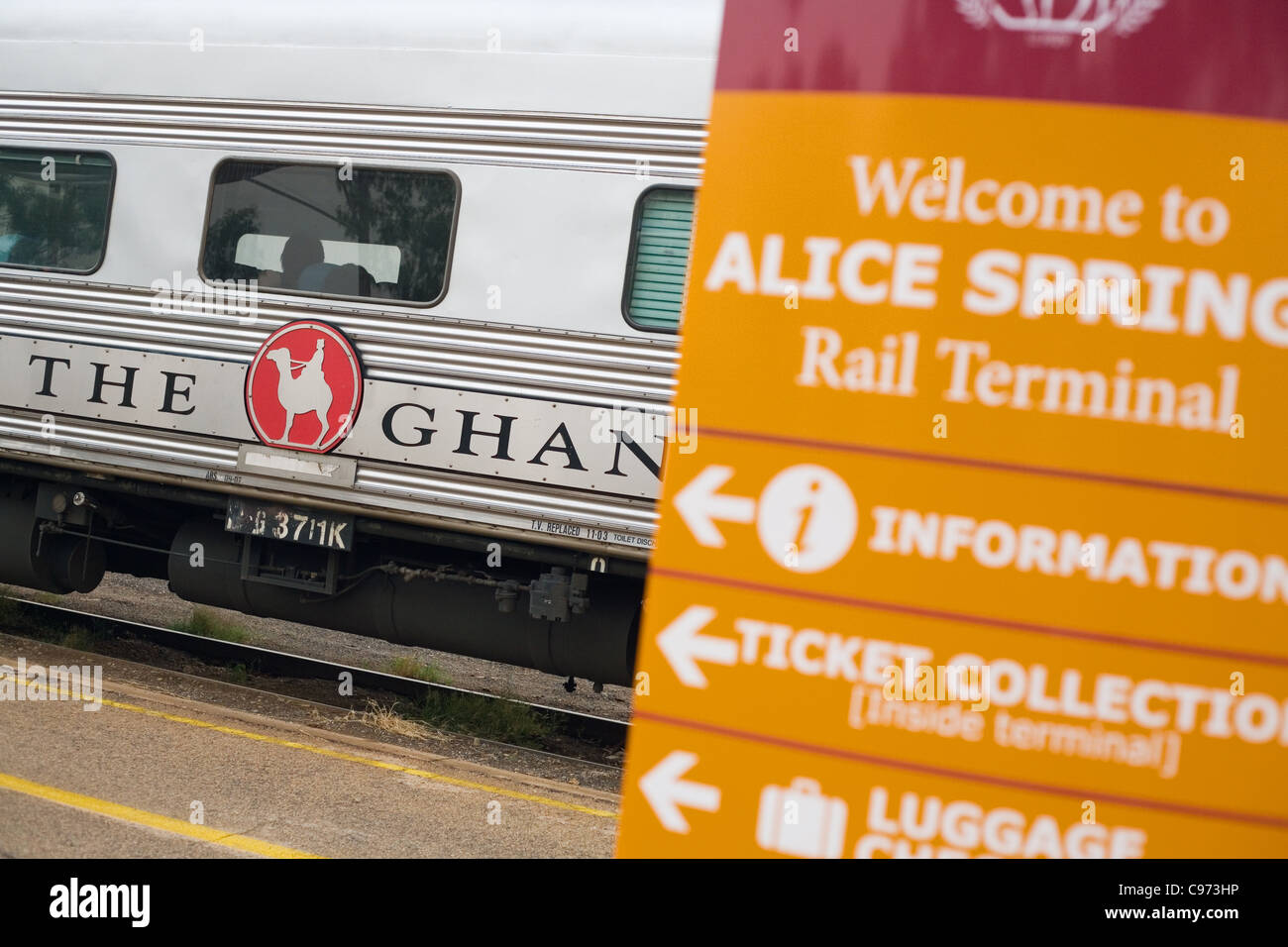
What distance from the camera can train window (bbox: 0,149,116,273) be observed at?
6574 mm

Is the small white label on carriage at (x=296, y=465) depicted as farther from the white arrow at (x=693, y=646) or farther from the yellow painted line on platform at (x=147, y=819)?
the white arrow at (x=693, y=646)

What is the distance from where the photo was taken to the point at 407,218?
6.00 m

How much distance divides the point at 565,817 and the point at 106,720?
215cm

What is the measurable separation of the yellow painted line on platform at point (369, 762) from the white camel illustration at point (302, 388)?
1392 millimetres

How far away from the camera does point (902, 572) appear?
Result: 1.77 m

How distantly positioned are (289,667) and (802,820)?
6.00 meters

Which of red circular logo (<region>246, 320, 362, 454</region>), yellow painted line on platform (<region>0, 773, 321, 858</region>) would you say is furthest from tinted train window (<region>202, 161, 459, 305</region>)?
yellow painted line on platform (<region>0, 773, 321, 858</region>)

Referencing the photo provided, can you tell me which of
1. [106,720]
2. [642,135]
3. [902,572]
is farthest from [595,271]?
[902,572]

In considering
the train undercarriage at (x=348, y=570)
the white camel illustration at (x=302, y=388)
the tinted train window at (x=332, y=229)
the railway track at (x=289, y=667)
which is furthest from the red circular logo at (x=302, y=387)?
the railway track at (x=289, y=667)

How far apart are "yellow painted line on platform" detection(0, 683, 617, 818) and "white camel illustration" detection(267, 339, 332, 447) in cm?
139

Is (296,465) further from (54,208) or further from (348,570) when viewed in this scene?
(54,208)

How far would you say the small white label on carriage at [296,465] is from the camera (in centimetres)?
603

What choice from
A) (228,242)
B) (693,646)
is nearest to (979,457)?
(693,646)

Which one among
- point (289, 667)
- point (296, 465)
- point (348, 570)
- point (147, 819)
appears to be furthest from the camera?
point (289, 667)
